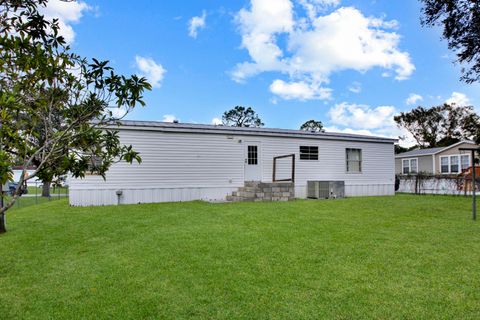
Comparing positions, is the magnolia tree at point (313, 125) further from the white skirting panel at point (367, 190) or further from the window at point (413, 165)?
the white skirting panel at point (367, 190)

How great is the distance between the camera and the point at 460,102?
34375 millimetres

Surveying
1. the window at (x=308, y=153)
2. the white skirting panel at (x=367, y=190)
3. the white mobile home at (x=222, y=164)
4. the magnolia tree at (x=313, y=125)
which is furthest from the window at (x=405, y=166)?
the magnolia tree at (x=313, y=125)

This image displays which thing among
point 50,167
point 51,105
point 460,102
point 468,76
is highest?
point 460,102

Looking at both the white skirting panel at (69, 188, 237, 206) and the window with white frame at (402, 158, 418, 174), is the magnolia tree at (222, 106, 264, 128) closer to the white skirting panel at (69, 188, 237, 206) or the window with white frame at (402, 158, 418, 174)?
the window with white frame at (402, 158, 418, 174)

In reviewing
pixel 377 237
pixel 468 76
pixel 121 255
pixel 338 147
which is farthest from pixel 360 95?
pixel 121 255

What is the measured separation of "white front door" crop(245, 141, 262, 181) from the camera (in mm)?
13234

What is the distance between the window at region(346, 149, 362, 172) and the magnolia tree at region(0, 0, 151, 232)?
44.8 ft

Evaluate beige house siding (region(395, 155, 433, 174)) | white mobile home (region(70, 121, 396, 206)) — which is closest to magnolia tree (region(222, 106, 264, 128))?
beige house siding (region(395, 155, 433, 174))

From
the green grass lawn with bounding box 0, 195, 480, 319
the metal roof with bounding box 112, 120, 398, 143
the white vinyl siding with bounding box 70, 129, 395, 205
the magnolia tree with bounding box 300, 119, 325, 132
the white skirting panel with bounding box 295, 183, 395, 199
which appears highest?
the magnolia tree with bounding box 300, 119, 325, 132

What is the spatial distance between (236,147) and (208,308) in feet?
33.8

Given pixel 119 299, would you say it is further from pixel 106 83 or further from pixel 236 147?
pixel 236 147

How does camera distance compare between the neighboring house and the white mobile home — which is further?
the neighboring house

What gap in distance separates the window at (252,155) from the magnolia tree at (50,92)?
32.9 ft

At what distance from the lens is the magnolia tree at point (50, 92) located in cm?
268
